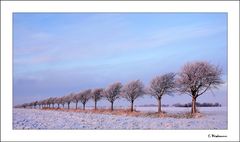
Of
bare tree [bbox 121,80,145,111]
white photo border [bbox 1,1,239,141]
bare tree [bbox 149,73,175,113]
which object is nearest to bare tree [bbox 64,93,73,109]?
white photo border [bbox 1,1,239,141]

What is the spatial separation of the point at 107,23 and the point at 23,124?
227 cm

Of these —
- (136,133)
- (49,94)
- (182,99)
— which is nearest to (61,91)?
(49,94)

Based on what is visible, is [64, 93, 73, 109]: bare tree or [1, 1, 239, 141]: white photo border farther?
[64, 93, 73, 109]: bare tree

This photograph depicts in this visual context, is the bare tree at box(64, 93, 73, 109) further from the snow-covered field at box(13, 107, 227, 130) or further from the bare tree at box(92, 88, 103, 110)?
the bare tree at box(92, 88, 103, 110)

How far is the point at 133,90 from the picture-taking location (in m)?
9.82

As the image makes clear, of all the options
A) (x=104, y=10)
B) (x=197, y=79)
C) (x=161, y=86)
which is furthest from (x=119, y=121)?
(x=104, y=10)

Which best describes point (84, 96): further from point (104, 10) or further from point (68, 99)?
point (104, 10)

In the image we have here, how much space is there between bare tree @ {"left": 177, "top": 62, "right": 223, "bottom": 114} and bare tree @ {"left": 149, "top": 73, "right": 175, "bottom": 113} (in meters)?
0.16

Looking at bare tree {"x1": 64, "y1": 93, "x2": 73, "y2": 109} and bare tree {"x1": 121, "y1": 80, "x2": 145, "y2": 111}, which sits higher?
bare tree {"x1": 121, "y1": 80, "x2": 145, "y2": 111}

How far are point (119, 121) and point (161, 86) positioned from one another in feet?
3.14

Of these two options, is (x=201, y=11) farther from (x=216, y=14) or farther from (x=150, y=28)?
(x=150, y=28)

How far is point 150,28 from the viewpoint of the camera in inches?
386

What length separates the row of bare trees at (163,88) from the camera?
384 inches

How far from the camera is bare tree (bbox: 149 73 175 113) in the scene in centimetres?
977
